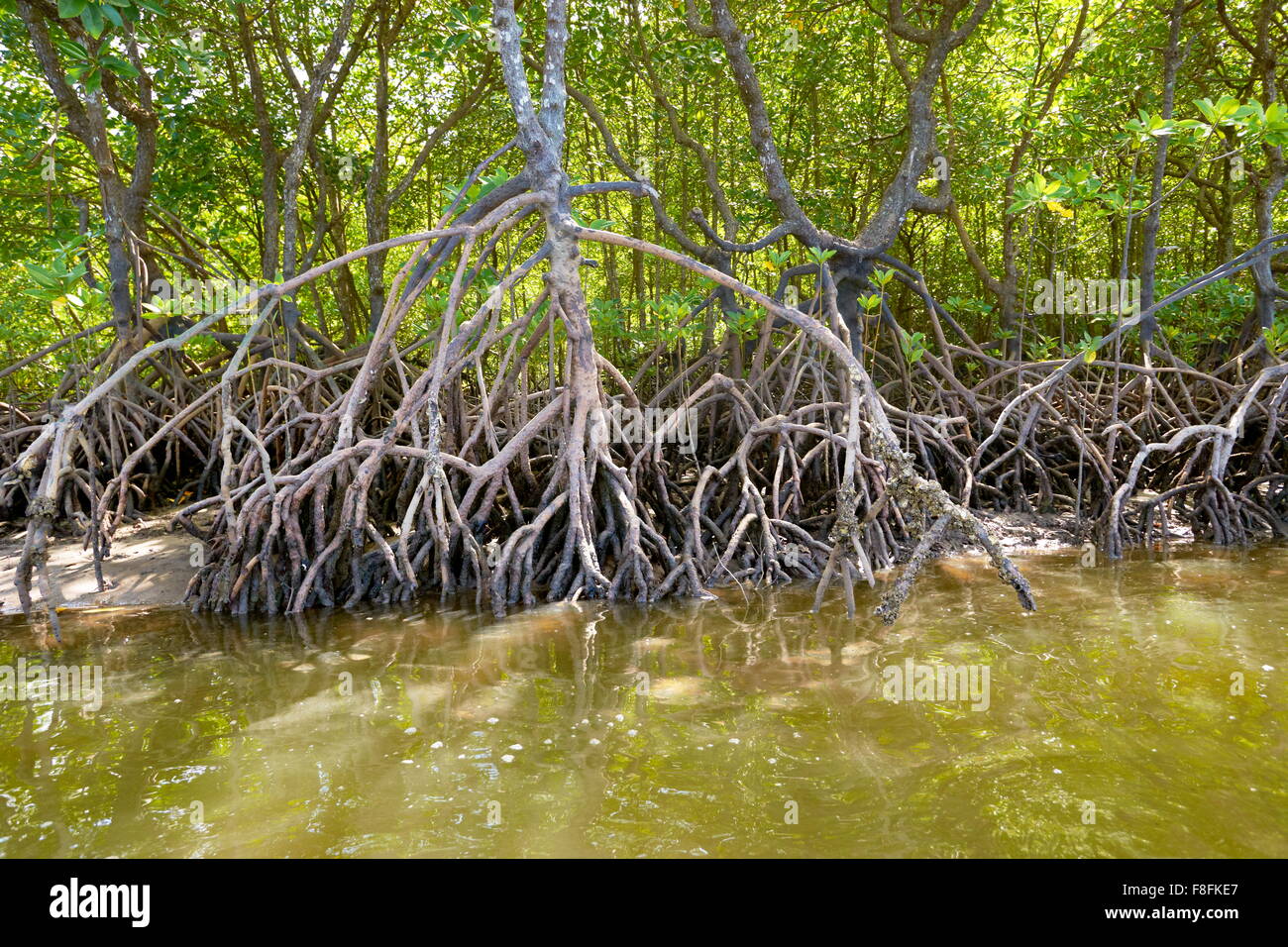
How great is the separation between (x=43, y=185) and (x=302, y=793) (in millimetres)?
7575

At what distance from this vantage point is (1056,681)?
9.58ft

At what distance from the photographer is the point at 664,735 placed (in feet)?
8.54

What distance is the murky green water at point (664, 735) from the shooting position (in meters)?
2.04

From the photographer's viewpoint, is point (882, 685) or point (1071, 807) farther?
point (882, 685)

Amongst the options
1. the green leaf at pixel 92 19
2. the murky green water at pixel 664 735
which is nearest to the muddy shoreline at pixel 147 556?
the murky green water at pixel 664 735

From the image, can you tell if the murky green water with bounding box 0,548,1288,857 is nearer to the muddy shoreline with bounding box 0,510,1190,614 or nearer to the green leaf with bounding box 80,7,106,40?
the muddy shoreline with bounding box 0,510,1190,614

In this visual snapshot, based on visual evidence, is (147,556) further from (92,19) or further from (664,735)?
(664,735)

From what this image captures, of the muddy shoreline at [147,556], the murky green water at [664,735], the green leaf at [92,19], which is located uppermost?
the green leaf at [92,19]

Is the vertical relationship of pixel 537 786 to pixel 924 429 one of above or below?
below

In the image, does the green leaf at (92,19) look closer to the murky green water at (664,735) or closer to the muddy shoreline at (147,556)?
the murky green water at (664,735)
